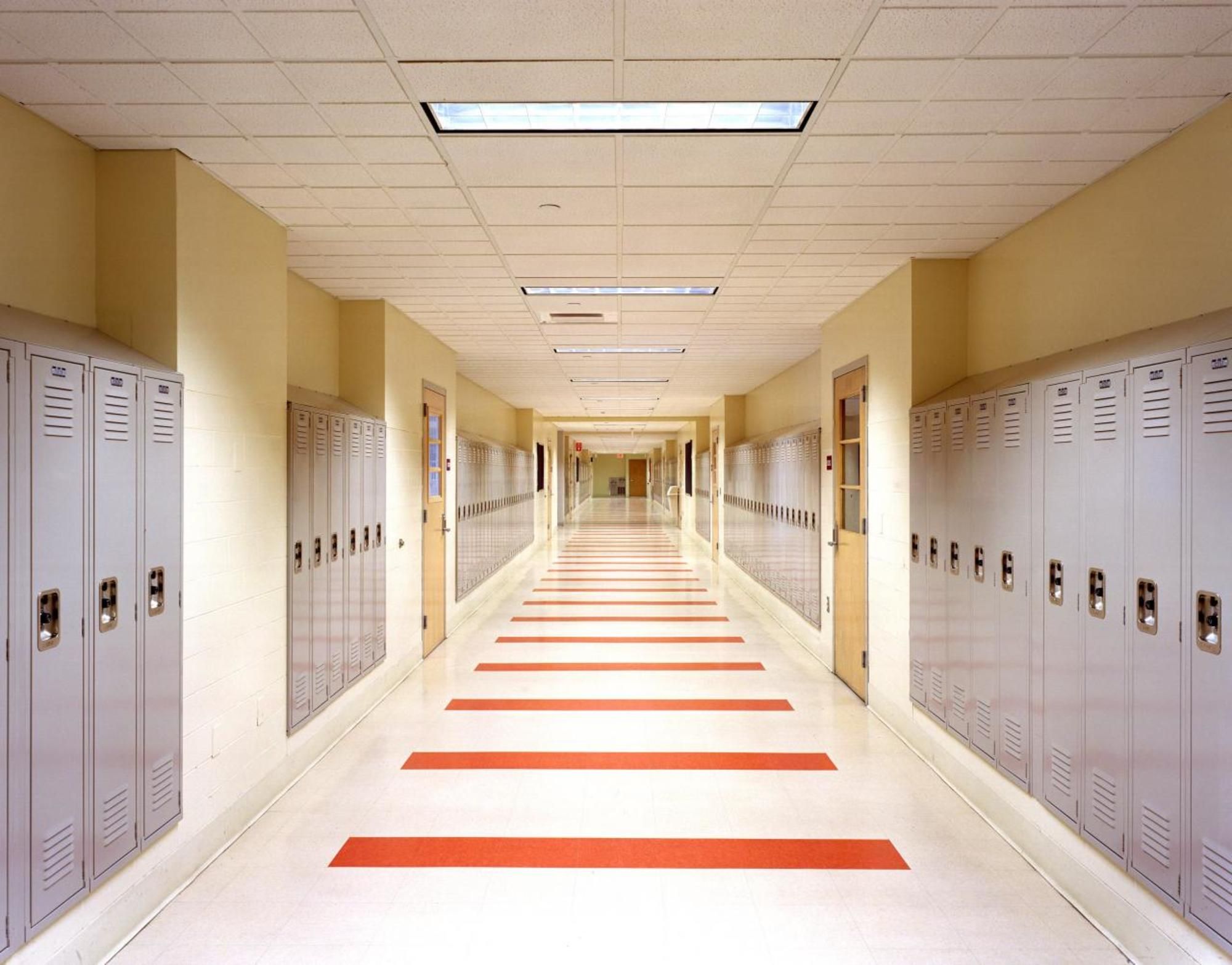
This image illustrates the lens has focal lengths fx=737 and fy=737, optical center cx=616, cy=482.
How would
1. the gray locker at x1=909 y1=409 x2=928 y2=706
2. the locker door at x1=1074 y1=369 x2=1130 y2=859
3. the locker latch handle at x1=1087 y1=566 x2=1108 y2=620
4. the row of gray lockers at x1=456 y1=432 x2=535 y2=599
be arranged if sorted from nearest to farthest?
the locker door at x1=1074 y1=369 x2=1130 y2=859, the locker latch handle at x1=1087 y1=566 x2=1108 y2=620, the gray locker at x1=909 y1=409 x2=928 y2=706, the row of gray lockers at x1=456 y1=432 x2=535 y2=599

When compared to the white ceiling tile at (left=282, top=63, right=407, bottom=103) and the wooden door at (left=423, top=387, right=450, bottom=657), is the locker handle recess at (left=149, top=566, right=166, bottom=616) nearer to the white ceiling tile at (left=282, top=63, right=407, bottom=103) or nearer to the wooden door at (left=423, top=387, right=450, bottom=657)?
the white ceiling tile at (left=282, top=63, right=407, bottom=103)

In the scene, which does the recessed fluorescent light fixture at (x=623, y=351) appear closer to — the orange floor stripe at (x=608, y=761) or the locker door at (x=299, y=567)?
the locker door at (x=299, y=567)

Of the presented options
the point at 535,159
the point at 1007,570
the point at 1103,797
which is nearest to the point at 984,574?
the point at 1007,570

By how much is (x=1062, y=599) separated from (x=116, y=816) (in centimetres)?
361

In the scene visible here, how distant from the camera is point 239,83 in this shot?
96.2 inches

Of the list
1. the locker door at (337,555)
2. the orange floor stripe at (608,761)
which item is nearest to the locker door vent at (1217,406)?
the orange floor stripe at (608,761)

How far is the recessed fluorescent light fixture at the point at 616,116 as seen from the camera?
2.62 m

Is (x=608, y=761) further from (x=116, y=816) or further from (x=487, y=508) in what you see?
(x=487, y=508)

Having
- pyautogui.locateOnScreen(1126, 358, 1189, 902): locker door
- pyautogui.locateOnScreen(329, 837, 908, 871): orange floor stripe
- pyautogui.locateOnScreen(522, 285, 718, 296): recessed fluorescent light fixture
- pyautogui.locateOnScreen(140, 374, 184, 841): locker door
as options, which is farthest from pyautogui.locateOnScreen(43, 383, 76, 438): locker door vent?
pyautogui.locateOnScreen(1126, 358, 1189, 902): locker door

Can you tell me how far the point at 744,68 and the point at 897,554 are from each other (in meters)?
3.29

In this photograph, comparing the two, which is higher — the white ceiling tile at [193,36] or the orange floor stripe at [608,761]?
the white ceiling tile at [193,36]

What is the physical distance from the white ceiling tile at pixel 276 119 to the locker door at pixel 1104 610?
3040mm

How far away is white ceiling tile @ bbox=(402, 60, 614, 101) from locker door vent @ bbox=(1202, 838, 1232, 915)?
294 centimetres

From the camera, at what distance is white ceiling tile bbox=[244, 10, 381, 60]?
6.82ft
